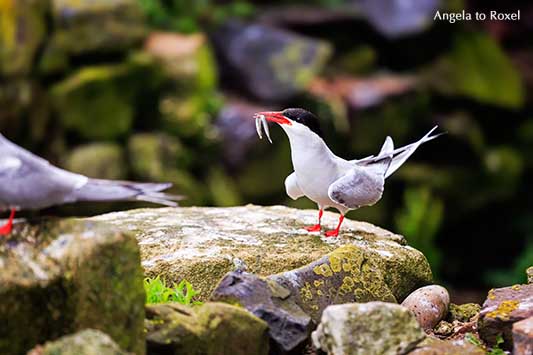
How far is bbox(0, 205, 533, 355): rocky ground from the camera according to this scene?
2.95 meters

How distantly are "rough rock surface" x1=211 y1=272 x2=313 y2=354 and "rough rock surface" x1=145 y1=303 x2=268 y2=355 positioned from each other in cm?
11

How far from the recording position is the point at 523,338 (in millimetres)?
3223

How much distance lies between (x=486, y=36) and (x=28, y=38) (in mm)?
7684

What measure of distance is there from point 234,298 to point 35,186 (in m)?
1.05

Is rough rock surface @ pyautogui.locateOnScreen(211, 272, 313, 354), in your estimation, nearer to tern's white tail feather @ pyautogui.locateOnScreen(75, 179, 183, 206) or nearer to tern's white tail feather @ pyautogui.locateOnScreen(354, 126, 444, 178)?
tern's white tail feather @ pyautogui.locateOnScreen(75, 179, 183, 206)

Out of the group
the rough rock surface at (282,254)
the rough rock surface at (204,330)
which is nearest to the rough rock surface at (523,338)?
the rough rock surface at (282,254)

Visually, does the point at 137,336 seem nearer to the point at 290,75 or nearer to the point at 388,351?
the point at 388,351

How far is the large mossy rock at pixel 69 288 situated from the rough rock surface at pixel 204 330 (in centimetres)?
15

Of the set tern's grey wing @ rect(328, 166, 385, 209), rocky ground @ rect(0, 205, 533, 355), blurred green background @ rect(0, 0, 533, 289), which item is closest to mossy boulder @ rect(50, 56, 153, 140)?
blurred green background @ rect(0, 0, 533, 289)

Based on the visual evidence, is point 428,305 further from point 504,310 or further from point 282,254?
point 282,254

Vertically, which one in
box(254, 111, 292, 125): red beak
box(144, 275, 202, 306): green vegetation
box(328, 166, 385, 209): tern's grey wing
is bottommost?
box(144, 275, 202, 306): green vegetation

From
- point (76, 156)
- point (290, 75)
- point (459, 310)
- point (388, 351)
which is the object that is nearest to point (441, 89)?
point (290, 75)

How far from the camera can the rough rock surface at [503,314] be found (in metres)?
3.59

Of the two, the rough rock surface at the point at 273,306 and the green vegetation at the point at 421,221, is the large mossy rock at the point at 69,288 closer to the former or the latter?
the rough rock surface at the point at 273,306
